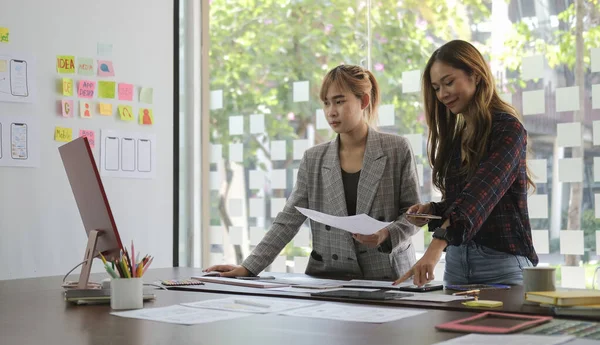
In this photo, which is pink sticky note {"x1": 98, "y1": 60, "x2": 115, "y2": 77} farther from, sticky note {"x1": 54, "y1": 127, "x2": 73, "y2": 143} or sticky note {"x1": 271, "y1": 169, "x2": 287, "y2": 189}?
sticky note {"x1": 271, "y1": 169, "x2": 287, "y2": 189}

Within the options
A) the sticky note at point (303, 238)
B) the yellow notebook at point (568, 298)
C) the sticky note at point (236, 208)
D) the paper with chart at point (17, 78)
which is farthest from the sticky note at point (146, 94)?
the yellow notebook at point (568, 298)

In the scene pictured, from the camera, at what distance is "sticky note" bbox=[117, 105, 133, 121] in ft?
12.8

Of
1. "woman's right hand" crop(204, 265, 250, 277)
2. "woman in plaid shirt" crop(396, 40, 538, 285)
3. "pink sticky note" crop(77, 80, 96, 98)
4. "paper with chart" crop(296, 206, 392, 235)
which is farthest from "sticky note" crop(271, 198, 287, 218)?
"paper with chart" crop(296, 206, 392, 235)

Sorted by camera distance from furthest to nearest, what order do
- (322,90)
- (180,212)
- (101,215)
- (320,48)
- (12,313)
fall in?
(180,212), (320,48), (322,90), (101,215), (12,313)

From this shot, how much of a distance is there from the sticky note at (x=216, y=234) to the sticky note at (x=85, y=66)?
1246 millimetres

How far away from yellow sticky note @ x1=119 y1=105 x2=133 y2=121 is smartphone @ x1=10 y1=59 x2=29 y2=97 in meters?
0.56

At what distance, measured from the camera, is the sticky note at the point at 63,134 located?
360 cm

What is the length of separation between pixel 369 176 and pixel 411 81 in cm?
124

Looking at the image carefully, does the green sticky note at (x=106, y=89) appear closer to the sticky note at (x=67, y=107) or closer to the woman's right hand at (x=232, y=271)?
the sticky note at (x=67, y=107)

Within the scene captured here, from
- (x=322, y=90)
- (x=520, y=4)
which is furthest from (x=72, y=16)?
(x=520, y=4)

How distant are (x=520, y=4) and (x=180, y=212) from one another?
2.28m

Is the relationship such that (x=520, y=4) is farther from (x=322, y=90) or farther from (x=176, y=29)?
(x=176, y=29)

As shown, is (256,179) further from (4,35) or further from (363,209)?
(363,209)

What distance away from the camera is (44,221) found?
3.56 metres
